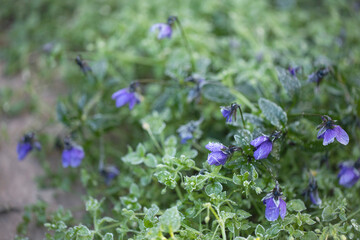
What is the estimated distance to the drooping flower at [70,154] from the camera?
1.32 metres

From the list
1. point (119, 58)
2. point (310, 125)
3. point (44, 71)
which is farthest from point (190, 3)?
point (310, 125)

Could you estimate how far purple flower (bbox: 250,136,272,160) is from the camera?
102cm

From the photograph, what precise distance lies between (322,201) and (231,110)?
47cm

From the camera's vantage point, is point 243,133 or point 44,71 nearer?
point 243,133

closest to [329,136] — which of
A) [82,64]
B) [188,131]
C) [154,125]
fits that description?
[188,131]

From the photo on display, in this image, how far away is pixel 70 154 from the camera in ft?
4.38

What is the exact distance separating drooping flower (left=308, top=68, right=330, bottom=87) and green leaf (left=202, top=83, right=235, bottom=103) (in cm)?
32

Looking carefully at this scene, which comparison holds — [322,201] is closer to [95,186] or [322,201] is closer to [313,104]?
[313,104]

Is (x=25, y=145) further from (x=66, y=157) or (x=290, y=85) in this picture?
(x=290, y=85)

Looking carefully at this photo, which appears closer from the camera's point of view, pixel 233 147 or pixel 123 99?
pixel 233 147

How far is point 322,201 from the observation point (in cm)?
118

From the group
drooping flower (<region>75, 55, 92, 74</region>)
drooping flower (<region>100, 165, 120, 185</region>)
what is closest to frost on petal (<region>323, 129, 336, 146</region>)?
drooping flower (<region>100, 165, 120, 185</region>)

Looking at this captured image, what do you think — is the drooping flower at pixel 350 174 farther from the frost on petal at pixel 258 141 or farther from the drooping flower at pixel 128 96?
the drooping flower at pixel 128 96

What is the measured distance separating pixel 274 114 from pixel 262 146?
208 mm
